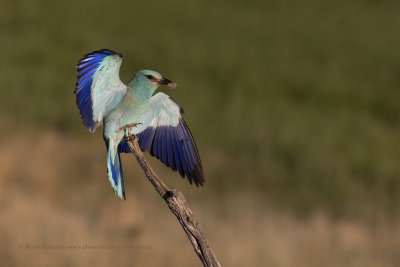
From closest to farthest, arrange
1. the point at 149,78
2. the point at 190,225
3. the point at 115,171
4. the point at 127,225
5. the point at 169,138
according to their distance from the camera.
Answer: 1. the point at 190,225
2. the point at 115,171
3. the point at 149,78
4. the point at 169,138
5. the point at 127,225

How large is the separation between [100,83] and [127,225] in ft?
17.1

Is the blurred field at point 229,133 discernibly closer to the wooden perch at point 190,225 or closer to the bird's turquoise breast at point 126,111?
the bird's turquoise breast at point 126,111

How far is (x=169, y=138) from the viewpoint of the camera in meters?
4.99

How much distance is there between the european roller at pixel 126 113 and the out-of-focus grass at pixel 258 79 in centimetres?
762

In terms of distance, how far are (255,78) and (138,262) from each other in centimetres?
1141

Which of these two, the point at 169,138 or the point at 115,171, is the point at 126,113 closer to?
the point at 115,171

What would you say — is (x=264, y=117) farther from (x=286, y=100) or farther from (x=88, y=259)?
(x=88, y=259)

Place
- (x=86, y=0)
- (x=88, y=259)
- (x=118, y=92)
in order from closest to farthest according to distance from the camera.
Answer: (x=118, y=92)
(x=88, y=259)
(x=86, y=0)

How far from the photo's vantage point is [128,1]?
2517 cm

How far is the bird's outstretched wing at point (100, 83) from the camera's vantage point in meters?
4.61

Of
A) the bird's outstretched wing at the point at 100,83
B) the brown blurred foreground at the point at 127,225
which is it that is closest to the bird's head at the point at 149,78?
the bird's outstretched wing at the point at 100,83

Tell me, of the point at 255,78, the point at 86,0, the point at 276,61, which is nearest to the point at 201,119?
the point at 255,78

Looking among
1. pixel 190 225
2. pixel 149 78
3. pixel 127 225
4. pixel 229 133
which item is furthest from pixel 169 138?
pixel 229 133

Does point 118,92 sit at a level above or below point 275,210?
above
